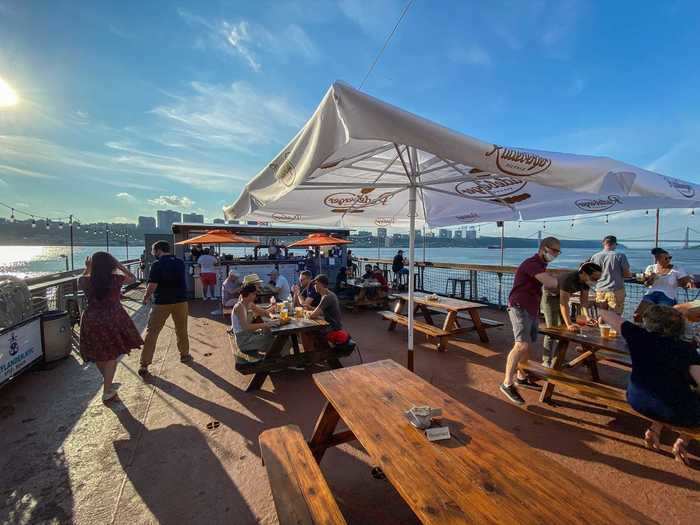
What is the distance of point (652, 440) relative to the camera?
2584mm


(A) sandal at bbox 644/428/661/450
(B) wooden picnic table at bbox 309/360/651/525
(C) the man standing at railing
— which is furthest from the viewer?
(C) the man standing at railing

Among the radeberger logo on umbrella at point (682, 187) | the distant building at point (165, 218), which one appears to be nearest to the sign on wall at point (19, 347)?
the radeberger logo on umbrella at point (682, 187)

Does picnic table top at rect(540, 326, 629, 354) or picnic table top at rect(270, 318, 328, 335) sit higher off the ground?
picnic table top at rect(540, 326, 629, 354)

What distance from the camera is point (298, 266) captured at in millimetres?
11320

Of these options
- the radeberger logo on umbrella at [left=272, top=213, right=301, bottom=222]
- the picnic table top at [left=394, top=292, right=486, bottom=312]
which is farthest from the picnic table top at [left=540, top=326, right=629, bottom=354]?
the radeberger logo on umbrella at [left=272, top=213, right=301, bottom=222]

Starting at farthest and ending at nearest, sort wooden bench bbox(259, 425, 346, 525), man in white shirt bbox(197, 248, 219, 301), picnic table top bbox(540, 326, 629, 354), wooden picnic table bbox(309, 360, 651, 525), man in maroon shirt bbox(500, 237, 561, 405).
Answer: man in white shirt bbox(197, 248, 219, 301)
man in maroon shirt bbox(500, 237, 561, 405)
picnic table top bbox(540, 326, 629, 354)
wooden bench bbox(259, 425, 346, 525)
wooden picnic table bbox(309, 360, 651, 525)

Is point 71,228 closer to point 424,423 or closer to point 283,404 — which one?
point 283,404

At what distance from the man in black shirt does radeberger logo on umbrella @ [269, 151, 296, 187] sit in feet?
8.65

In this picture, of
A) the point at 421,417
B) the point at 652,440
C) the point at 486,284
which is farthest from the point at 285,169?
the point at 486,284

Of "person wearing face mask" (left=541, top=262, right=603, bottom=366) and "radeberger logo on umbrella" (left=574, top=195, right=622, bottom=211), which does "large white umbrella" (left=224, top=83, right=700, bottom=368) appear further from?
"person wearing face mask" (left=541, top=262, right=603, bottom=366)

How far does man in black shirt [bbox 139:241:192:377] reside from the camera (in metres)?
4.23

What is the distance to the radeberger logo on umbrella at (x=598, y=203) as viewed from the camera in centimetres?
413

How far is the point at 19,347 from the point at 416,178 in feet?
17.2

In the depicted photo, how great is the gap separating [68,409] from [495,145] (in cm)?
468
